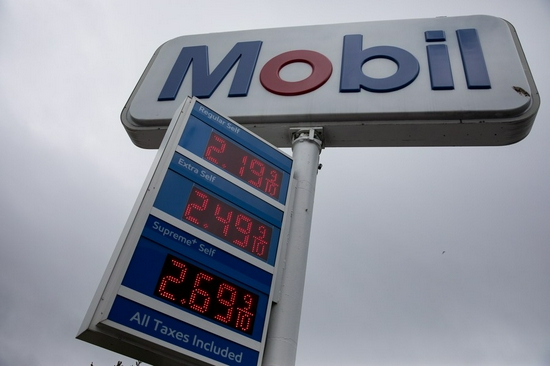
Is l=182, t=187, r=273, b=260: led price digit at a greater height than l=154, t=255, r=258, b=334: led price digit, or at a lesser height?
greater

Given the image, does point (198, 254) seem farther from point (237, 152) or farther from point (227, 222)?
point (237, 152)

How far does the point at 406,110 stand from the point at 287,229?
2646 millimetres

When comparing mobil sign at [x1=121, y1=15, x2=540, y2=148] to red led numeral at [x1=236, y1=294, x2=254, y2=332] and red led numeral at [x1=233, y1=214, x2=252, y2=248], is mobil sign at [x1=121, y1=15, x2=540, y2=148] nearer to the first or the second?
red led numeral at [x1=233, y1=214, x2=252, y2=248]

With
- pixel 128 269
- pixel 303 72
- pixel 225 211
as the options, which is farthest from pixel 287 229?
pixel 303 72

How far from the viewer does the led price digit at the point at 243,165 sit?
5.43 metres

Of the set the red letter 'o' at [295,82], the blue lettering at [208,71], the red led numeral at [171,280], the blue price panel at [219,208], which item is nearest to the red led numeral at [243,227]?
the blue price panel at [219,208]

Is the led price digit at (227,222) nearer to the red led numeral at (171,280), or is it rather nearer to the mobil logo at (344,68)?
the red led numeral at (171,280)

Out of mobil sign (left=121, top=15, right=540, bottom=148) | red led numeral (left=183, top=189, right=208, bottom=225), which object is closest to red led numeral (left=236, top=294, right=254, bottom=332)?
red led numeral (left=183, top=189, right=208, bottom=225)

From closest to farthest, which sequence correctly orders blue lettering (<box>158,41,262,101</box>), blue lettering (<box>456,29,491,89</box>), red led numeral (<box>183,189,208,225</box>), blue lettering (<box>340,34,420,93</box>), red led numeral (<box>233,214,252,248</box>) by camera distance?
red led numeral (<box>183,189,208,225</box>), red led numeral (<box>233,214,252,248</box>), blue lettering (<box>456,29,491,89</box>), blue lettering (<box>340,34,420,93</box>), blue lettering (<box>158,41,262,101</box>)

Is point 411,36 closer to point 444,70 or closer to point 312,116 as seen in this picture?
point 444,70

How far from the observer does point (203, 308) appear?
4.16 meters

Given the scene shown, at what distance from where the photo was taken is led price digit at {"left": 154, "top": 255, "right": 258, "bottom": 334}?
4.10 m

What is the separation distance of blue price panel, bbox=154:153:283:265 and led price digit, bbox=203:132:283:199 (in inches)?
9.2

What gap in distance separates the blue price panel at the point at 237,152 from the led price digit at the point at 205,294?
1.35 meters
